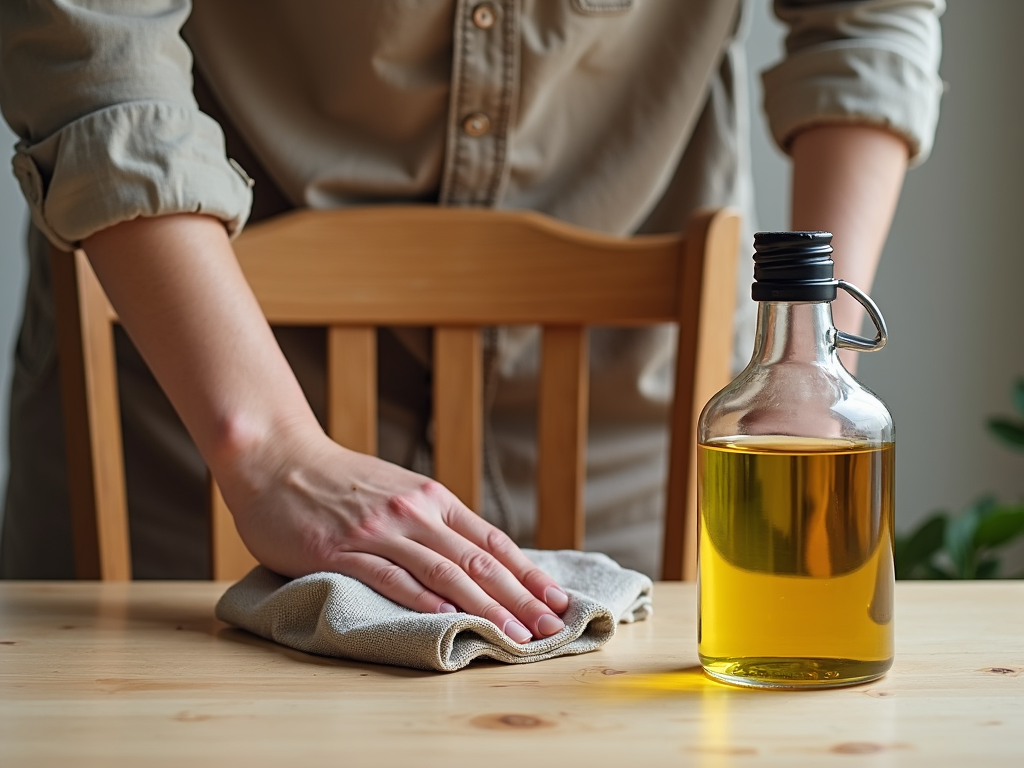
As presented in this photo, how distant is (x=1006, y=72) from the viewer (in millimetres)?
1849

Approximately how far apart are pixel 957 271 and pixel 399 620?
158cm

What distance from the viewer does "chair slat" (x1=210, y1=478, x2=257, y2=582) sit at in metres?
0.86

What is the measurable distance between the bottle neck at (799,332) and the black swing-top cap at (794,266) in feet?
0.06

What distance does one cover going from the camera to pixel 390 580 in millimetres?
583

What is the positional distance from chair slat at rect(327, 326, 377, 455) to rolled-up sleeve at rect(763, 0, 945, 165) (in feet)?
1.25

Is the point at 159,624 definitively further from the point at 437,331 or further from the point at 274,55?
the point at 274,55

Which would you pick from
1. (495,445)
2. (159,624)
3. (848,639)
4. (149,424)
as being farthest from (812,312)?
(149,424)

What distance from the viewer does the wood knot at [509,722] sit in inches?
17.6

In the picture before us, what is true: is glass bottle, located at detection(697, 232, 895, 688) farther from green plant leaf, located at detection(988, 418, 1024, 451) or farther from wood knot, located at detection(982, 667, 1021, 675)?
green plant leaf, located at detection(988, 418, 1024, 451)

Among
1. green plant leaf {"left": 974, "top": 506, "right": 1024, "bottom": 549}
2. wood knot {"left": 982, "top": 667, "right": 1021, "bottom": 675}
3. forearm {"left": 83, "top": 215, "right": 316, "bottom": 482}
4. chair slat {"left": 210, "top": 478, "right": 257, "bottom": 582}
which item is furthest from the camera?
green plant leaf {"left": 974, "top": 506, "right": 1024, "bottom": 549}

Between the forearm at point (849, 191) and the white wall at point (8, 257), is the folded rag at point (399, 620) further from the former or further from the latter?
the white wall at point (8, 257)

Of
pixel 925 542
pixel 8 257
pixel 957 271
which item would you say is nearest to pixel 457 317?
pixel 925 542

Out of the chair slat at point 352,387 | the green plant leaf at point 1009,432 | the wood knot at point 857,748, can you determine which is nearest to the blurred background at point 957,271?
the green plant leaf at point 1009,432

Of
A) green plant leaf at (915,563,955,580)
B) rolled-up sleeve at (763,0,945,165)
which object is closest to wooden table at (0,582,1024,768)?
rolled-up sleeve at (763,0,945,165)
